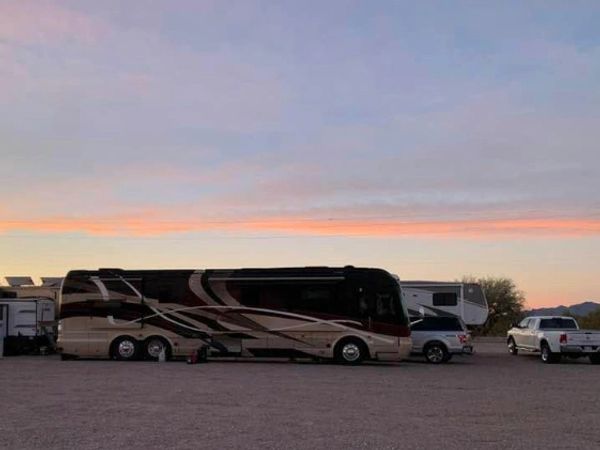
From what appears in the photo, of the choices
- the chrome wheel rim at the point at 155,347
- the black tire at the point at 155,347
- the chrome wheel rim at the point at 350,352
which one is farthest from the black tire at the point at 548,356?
the chrome wheel rim at the point at 155,347

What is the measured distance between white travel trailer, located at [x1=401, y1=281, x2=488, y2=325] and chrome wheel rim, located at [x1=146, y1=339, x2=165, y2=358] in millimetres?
10670

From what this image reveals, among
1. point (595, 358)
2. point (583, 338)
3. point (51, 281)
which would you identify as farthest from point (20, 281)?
point (595, 358)

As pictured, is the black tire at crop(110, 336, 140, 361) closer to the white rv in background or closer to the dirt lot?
the dirt lot

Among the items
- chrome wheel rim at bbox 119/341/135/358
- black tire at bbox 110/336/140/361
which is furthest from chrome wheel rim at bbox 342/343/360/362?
chrome wheel rim at bbox 119/341/135/358

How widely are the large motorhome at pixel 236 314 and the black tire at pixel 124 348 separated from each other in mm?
32

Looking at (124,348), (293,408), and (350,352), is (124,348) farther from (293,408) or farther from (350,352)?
(293,408)

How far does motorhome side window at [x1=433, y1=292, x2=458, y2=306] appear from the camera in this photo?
31.4 m

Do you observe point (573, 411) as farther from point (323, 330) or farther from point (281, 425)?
point (323, 330)

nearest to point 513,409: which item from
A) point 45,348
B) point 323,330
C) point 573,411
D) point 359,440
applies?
point 573,411

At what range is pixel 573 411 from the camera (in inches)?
502

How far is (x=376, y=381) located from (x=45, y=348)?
55.3ft

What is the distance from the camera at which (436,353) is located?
25922mm

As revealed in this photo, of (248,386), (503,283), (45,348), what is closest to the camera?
(248,386)

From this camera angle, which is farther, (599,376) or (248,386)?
(599,376)
